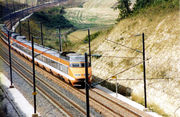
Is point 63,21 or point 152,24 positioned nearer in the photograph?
point 152,24

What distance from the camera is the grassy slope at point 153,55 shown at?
27.7m

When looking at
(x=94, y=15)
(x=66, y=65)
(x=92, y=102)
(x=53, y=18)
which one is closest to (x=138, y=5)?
(x=66, y=65)

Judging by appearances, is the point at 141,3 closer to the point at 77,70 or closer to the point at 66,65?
the point at 66,65

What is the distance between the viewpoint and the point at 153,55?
34.0 meters

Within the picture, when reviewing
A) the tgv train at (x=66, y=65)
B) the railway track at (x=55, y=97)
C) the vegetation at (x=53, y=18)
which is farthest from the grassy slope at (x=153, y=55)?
the vegetation at (x=53, y=18)

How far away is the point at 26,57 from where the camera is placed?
5284cm

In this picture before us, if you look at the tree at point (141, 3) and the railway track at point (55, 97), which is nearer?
the railway track at point (55, 97)

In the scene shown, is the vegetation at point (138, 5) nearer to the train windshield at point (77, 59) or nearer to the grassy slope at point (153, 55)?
the grassy slope at point (153, 55)

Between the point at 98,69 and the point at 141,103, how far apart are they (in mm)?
13874

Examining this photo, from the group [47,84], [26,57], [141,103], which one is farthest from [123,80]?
[26,57]

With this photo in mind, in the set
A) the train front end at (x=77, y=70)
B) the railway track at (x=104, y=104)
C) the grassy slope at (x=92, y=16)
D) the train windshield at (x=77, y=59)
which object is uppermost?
the grassy slope at (x=92, y=16)

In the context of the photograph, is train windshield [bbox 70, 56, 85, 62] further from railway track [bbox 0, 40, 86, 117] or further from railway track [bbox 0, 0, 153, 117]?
railway track [bbox 0, 40, 86, 117]

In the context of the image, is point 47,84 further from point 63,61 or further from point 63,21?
point 63,21

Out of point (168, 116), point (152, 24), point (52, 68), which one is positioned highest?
point (152, 24)
